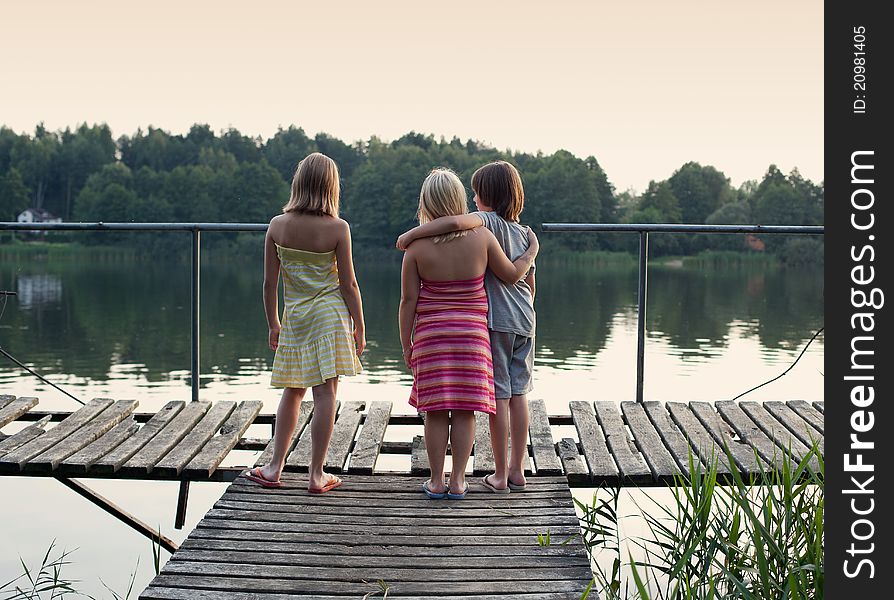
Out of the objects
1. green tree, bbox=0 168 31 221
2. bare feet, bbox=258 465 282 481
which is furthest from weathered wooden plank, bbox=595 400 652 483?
green tree, bbox=0 168 31 221

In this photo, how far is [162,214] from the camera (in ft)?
156

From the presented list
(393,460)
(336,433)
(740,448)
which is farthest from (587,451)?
(393,460)

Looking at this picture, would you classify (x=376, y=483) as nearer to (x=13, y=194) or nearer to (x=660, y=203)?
(x=660, y=203)

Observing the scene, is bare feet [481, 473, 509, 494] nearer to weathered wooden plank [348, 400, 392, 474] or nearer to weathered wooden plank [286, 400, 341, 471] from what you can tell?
weathered wooden plank [348, 400, 392, 474]

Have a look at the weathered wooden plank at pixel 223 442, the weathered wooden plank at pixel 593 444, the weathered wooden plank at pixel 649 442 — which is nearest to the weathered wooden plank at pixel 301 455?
the weathered wooden plank at pixel 223 442

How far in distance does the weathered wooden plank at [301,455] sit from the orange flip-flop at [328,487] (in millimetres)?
222

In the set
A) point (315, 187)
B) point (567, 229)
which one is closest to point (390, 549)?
point (315, 187)

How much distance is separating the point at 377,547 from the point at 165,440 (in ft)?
4.76

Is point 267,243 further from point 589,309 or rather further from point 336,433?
point 589,309

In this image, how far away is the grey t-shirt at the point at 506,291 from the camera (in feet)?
11.1

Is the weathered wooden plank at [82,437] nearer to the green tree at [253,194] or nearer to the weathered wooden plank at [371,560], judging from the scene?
the weathered wooden plank at [371,560]

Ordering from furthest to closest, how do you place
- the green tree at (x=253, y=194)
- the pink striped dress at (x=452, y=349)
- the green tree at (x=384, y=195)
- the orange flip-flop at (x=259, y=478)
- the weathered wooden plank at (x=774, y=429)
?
1. the green tree at (x=253, y=194)
2. the green tree at (x=384, y=195)
3. the weathered wooden plank at (x=774, y=429)
4. the orange flip-flop at (x=259, y=478)
5. the pink striped dress at (x=452, y=349)

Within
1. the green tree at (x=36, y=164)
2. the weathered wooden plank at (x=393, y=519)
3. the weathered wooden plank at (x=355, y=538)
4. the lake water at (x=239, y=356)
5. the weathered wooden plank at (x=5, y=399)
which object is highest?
the green tree at (x=36, y=164)
